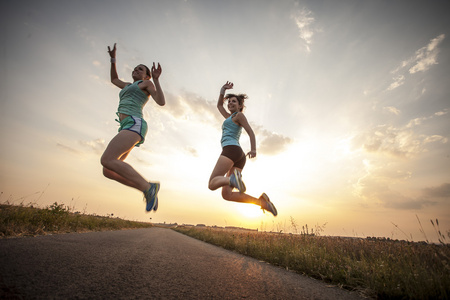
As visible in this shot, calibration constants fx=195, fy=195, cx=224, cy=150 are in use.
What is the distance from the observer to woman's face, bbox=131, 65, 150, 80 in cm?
358

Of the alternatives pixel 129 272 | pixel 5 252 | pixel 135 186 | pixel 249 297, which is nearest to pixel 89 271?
pixel 129 272

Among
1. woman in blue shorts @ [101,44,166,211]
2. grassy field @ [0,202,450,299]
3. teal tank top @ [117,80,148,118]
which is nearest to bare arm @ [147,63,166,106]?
woman in blue shorts @ [101,44,166,211]

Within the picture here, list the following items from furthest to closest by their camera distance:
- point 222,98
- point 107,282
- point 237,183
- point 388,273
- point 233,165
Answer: point 222,98 → point 233,165 → point 237,183 → point 388,273 → point 107,282

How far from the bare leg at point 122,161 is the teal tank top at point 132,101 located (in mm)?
411

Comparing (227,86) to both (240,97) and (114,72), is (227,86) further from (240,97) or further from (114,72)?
(114,72)

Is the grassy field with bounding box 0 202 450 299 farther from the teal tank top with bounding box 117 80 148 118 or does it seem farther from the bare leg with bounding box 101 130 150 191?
the teal tank top with bounding box 117 80 148 118

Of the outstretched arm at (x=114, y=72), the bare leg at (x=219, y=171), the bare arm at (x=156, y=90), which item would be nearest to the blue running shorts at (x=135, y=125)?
the bare arm at (x=156, y=90)

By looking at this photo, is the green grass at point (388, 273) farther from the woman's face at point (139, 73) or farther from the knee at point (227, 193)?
the woman's face at point (139, 73)

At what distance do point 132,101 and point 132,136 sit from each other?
2.14 ft

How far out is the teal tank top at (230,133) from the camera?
13.6 ft

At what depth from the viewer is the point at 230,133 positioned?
4.21 metres

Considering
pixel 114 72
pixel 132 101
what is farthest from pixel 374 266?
pixel 114 72

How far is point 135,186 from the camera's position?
279 centimetres

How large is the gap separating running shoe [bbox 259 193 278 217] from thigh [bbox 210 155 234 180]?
88 cm
